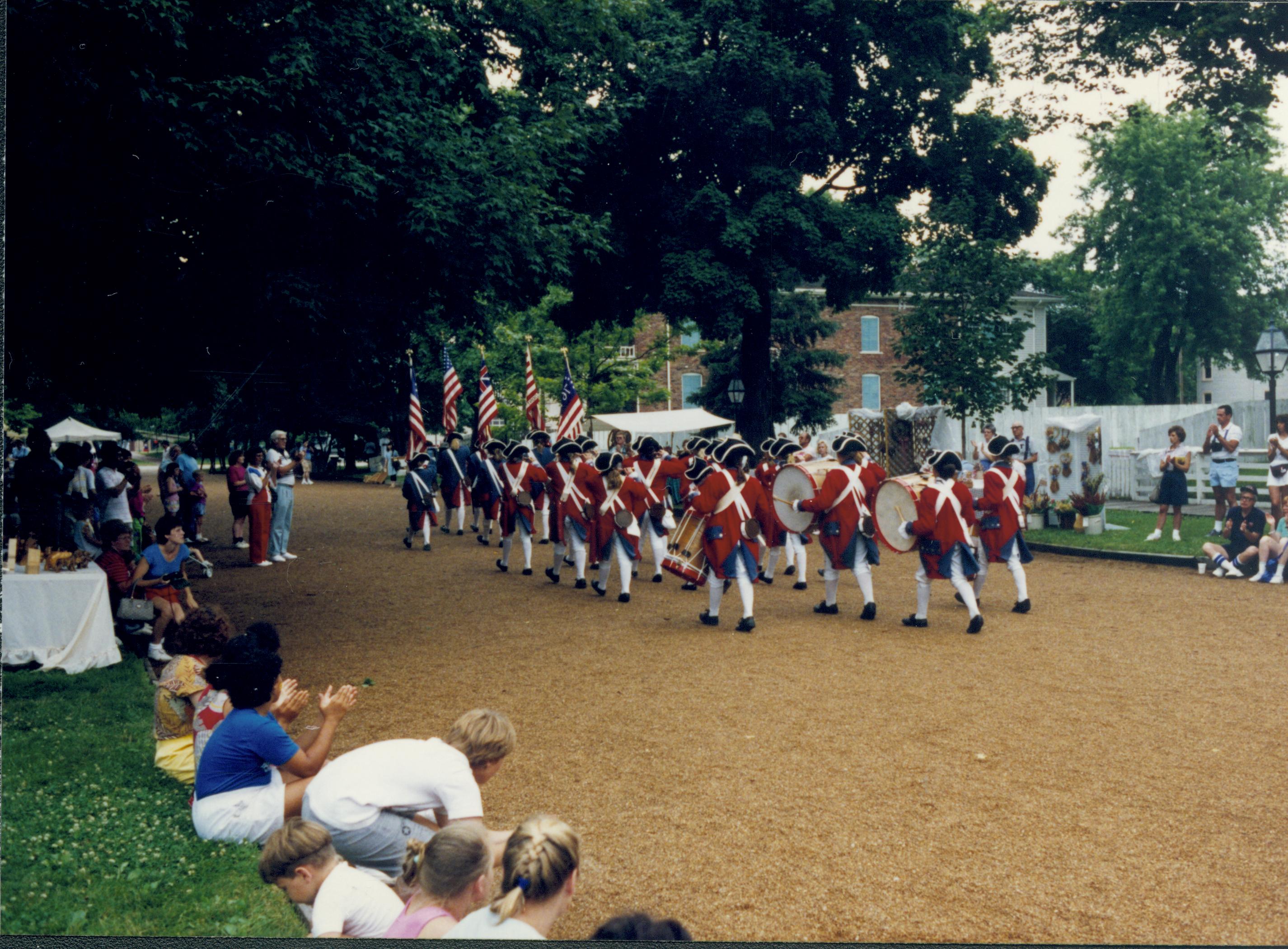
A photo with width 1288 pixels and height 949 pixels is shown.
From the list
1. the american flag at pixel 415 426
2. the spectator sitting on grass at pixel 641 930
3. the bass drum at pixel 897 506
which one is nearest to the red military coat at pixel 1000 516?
the bass drum at pixel 897 506

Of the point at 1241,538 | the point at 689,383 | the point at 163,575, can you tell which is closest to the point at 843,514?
the point at 1241,538

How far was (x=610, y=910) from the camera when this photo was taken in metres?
4.42

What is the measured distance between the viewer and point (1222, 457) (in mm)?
15820

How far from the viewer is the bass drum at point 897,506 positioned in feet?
34.0

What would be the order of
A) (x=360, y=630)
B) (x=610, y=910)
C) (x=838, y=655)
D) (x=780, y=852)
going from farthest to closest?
(x=360, y=630) → (x=838, y=655) → (x=780, y=852) → (x=610, y=910)

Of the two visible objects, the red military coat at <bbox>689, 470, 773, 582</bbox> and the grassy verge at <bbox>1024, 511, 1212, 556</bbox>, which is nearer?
the red military coat at <bbox>689, 470, 773, 582</bbox>

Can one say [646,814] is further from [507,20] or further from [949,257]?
[949,257]

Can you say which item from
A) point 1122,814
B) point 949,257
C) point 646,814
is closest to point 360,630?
point 646,814

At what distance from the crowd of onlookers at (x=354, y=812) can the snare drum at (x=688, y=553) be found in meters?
6.32

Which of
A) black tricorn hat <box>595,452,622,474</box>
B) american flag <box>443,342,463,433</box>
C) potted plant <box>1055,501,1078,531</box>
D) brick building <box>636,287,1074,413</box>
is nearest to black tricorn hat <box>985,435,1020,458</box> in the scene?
black tricorn hat <box>595,452,622,474</box>

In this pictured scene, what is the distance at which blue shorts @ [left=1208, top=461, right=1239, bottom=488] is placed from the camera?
15797mm

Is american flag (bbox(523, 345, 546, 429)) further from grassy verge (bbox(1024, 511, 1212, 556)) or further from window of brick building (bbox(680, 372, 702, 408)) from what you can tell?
window of brick building (bbox(680, 372, 702, 408))

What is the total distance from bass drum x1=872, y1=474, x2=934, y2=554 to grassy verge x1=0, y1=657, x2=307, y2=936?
6.96 m

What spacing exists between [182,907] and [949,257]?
18355mm
